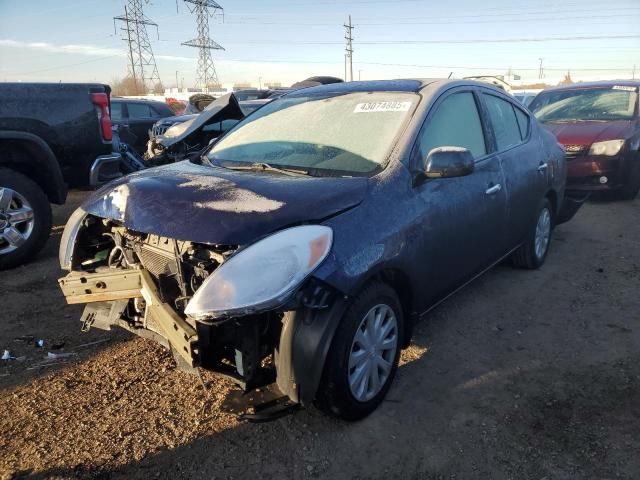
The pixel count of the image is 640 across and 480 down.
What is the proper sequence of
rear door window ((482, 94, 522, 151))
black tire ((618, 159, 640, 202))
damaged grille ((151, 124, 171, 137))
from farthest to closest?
damaged grille ((151, 124, 171, 137)) < black tire ((618, 159, 640, 202)) < rear door window ((482, 94, 522, 151))

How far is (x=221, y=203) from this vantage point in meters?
2.53

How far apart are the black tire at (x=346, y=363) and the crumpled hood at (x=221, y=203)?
0.47 metres

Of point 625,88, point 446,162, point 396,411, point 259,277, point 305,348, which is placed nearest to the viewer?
point 259,277

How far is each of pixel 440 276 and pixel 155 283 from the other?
168cm

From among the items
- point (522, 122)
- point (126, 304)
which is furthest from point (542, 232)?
point (126, 304)

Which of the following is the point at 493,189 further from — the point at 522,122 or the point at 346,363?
the point at 346,363

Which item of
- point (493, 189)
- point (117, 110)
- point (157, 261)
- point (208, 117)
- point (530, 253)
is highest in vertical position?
point (117, 110)

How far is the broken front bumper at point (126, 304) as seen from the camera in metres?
2.42

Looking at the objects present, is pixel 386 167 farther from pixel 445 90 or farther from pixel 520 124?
pixel 520 124

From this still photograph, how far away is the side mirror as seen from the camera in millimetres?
2955

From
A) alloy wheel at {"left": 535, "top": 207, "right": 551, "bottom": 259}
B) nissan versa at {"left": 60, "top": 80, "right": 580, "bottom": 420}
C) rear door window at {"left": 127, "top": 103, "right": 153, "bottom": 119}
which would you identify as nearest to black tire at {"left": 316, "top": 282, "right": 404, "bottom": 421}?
nissan versa at {"left": 60, "top": 80, "right": 580, "bottom": 420}

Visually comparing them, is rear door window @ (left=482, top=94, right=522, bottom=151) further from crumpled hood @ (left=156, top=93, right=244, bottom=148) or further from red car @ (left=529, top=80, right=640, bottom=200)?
red car @ (left=529, top=80, right=640, bottom=200)

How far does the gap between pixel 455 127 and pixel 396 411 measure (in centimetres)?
191

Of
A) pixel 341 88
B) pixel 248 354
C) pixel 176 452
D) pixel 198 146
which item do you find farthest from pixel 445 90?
pixel 198 146
